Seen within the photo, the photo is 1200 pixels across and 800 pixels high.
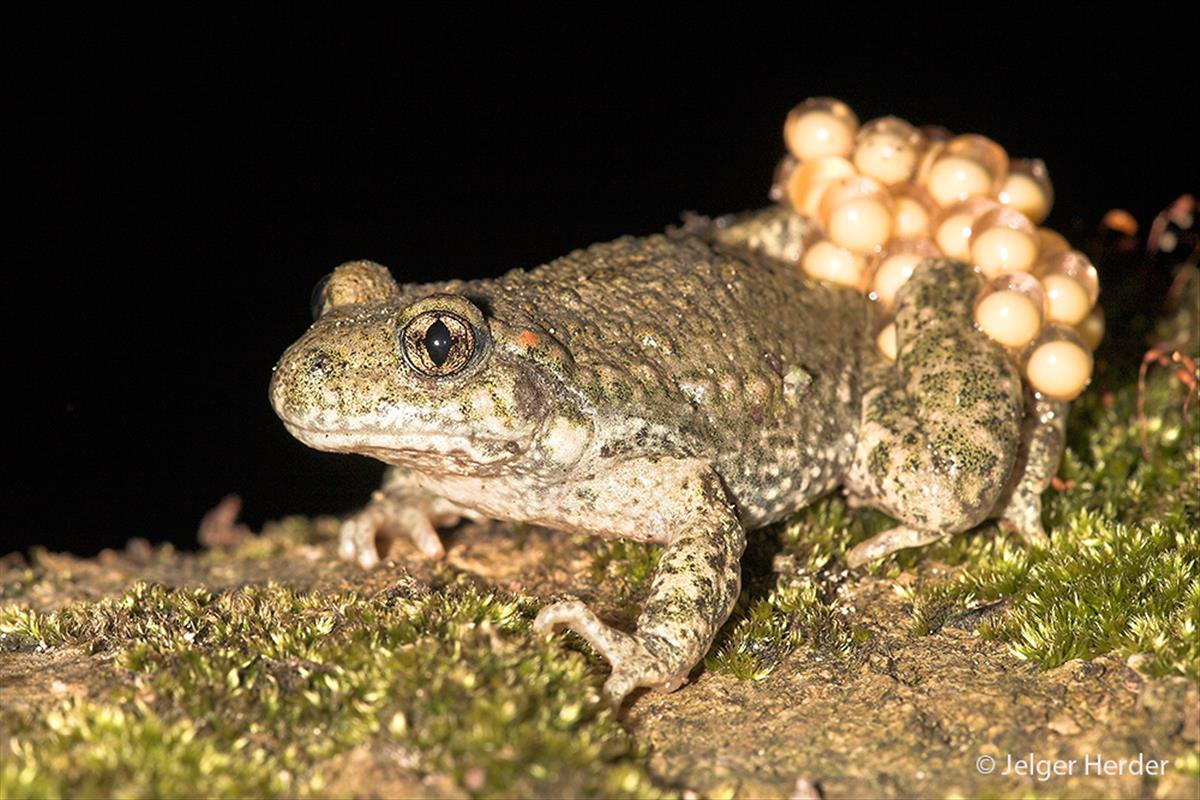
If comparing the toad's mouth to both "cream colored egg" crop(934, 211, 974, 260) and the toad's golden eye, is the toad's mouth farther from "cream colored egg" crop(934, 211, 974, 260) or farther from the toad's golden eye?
"cream colored egg" crop(934, 211, 974, 260)

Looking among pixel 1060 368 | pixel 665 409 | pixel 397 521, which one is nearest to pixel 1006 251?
pixel 1060 368

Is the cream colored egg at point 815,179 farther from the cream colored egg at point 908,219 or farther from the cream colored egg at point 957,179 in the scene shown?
the cream colored egg at point 957,179

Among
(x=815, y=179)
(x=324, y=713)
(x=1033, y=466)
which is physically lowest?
(x=324, y=713)

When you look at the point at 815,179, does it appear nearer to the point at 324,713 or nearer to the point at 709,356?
the point at 709,356

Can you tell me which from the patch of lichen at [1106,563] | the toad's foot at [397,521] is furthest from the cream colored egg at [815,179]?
the toad's foot at [397,521]

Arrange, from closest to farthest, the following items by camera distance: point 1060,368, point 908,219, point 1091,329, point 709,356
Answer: point 709,356
point 1060,368
point 1091,329
point 908,219
